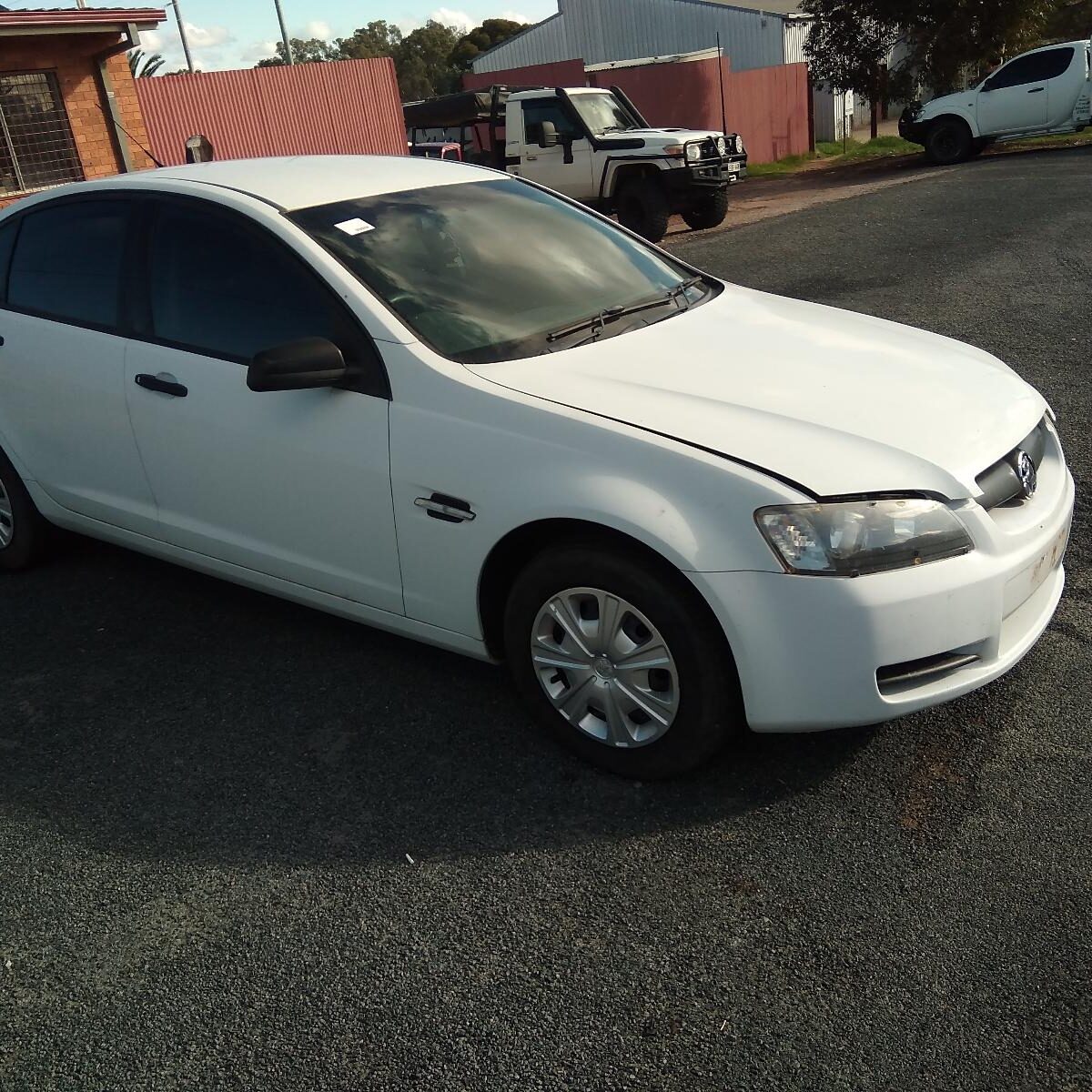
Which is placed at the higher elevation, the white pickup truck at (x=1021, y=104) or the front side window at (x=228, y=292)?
the front side window at (x=228, y=292)

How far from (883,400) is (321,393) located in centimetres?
167

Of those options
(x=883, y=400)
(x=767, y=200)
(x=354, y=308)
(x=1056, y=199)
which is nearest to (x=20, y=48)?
(x=767, y=200)

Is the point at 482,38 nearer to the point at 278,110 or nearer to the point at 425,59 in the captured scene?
the point at 425,59

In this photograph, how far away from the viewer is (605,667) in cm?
319

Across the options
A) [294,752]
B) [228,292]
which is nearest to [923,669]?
[294,752]

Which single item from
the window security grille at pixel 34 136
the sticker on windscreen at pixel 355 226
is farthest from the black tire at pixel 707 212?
the sticker on windscreen at pixel 355 226

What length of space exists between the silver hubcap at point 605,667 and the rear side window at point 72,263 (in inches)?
83.8

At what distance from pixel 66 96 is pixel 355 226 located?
15.7 meters

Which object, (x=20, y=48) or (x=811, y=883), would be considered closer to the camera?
(x=811, y=883)

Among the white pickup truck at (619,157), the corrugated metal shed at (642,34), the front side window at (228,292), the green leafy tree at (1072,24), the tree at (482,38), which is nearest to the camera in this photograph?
the front side window at (228,292)

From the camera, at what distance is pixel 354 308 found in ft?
11.6

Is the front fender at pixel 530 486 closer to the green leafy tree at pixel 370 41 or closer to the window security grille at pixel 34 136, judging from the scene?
the window security grille at pixel 34 136

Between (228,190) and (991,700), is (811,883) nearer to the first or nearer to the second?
(991,700)

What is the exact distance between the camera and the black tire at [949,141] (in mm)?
22234
